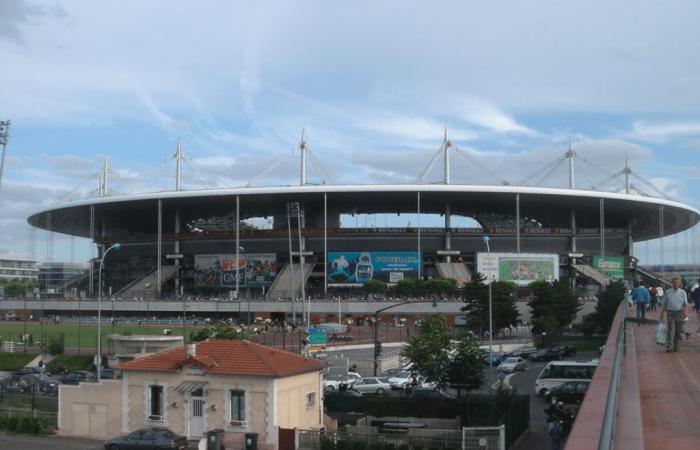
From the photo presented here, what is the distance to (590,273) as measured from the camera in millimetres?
99500

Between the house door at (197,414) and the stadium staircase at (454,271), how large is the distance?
69.8m

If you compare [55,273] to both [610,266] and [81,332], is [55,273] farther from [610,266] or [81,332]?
[610,266]

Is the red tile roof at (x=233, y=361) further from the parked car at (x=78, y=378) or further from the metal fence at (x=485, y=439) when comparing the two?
the parked car at (x=78, y=378)

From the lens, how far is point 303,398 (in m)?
30.4

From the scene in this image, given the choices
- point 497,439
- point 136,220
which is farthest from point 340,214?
point 497,439

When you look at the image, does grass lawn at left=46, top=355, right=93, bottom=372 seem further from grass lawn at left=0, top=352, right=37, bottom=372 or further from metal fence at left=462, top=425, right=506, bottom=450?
metal fence at left=462, top=425, right=506, bottom=450

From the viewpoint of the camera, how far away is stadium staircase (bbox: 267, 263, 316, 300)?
97.4m

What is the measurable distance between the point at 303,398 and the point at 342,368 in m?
17.0

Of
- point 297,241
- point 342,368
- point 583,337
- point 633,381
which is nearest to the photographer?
point 633,381

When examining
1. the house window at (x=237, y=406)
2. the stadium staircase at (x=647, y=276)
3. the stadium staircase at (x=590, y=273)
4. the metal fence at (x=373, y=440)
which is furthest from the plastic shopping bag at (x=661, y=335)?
the stadium staircase at (x=647, y=276)

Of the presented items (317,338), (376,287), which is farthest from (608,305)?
(376,287)

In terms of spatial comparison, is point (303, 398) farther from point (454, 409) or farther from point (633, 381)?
point (633, 381)

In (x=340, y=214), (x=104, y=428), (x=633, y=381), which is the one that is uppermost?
(x=340, y=214)

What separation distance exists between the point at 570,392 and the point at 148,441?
17.0 m
